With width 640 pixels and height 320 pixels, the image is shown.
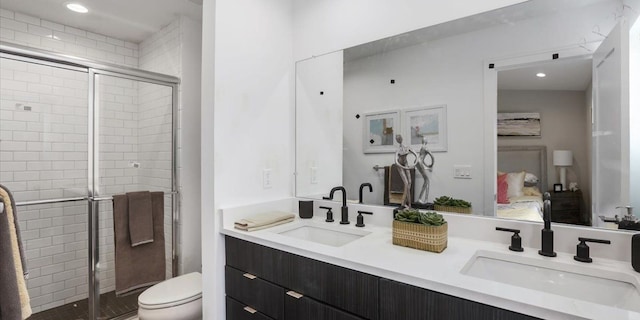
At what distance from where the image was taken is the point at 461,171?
1.56 m

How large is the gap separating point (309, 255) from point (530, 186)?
1.07 metres

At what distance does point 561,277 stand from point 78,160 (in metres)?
3.33

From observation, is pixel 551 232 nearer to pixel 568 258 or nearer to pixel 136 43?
pixel 568 258

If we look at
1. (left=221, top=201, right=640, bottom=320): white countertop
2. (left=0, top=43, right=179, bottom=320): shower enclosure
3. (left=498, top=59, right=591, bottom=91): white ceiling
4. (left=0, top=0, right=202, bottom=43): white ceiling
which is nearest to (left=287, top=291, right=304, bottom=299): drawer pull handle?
(left=221, top=201, right=640, bottom=320): white countertop

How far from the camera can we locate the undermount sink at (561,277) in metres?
0.99

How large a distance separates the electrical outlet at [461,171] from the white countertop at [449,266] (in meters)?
0.32

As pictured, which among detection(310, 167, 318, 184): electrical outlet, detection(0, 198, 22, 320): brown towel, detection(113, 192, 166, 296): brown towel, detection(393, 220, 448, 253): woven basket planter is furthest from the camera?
detection(113, 192, 166, 296): brown towel

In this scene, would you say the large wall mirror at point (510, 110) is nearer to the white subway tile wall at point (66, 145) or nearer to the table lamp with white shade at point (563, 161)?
the table lamp with white shade at point (563, 161)

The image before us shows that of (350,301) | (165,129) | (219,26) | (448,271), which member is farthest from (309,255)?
(165,129)

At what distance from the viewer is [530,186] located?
139 cm

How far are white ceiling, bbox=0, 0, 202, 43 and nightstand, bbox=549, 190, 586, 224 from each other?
9.07 ft

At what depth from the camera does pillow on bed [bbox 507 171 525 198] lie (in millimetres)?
1402

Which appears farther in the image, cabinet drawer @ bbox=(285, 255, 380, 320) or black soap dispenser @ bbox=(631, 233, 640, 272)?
cabinet drawer @ bbox=(285, 255, 380, 320)

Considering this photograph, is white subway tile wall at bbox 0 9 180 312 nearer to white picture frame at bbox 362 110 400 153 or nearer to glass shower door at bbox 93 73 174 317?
glass shower door at bbox 93 73 174 317
